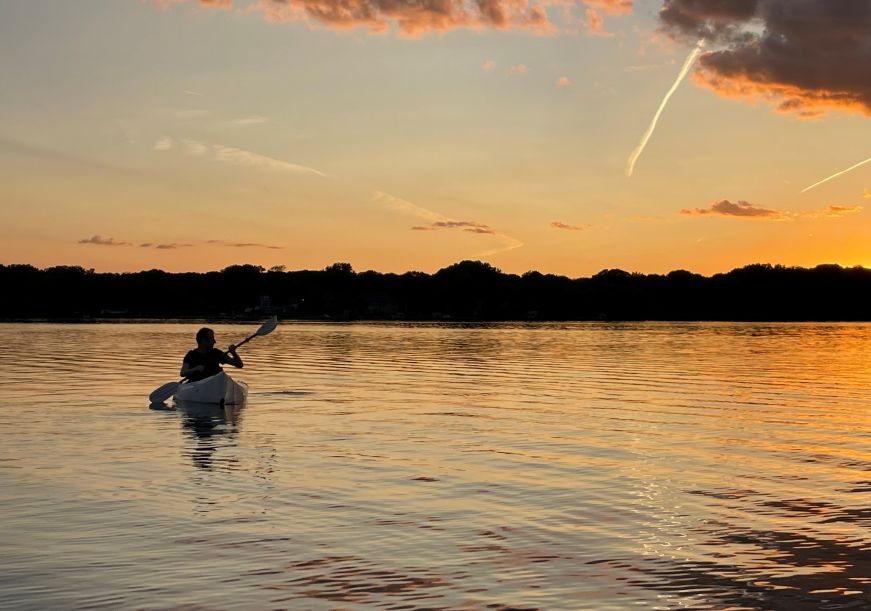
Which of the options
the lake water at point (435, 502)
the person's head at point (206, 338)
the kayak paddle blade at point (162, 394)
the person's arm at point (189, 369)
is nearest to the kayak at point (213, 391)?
the kayak paddle blade at point (162, 394)

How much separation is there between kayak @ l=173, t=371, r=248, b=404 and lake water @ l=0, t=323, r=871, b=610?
66 centimetres

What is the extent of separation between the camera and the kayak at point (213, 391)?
29781mm

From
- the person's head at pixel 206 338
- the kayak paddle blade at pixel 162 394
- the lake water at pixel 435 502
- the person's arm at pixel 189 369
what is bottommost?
the lake water at pixel 435 502

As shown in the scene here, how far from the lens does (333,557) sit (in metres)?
11.7

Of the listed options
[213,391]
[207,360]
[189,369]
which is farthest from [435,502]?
[189,369]

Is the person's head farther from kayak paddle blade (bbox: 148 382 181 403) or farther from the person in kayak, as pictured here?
kayak paddle blade (bbox: 148 382 181 403)

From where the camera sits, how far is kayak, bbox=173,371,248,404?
97.7 feet

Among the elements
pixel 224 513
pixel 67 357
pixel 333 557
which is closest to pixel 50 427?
pixel 224 513

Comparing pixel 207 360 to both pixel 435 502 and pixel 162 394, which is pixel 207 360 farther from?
pixel 435 502

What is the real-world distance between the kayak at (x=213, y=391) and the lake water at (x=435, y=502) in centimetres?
66

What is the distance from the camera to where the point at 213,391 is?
29844mm

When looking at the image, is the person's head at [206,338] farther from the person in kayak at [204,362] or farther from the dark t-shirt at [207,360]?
the dark t-shirt at [207,360]

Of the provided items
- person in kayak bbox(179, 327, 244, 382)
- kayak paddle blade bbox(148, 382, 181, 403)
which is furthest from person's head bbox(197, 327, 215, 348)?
kayak paddle blade bbox(148, 382, 181, 403)

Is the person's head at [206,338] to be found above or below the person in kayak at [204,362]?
above
